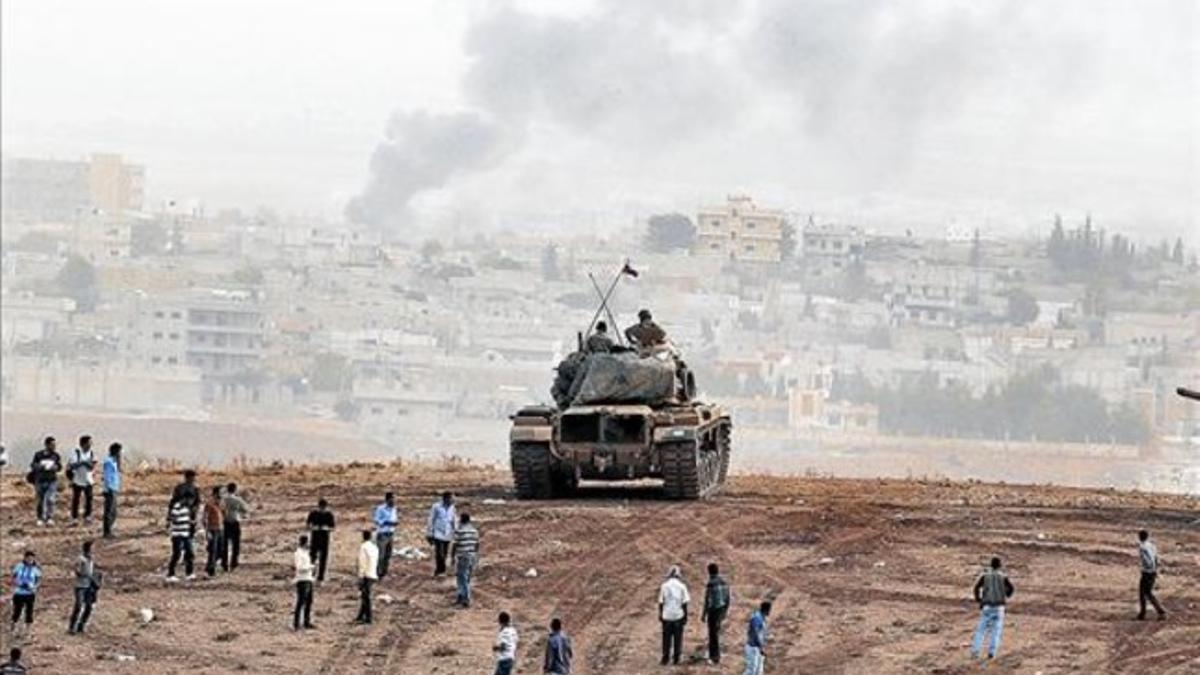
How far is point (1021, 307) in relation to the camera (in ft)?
431

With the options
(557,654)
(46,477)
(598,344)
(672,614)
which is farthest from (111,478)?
(557,654)

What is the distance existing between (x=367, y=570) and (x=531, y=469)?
36.1 ft

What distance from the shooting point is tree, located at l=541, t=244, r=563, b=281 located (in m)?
139

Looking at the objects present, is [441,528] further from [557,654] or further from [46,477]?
[557,654]

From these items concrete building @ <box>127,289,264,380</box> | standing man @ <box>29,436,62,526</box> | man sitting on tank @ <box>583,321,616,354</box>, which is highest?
concrete building @ <box>127,289,264,380</box>

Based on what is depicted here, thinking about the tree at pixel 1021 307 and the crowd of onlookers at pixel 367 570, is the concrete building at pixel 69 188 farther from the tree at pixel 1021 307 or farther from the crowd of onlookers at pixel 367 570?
the crowd of onlookers at pixel 367 570

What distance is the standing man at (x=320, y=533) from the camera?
3688 centimetres

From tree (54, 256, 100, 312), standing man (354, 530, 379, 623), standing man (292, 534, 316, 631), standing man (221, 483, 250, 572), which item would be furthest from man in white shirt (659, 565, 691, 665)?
tree (54, 256, 100, 312)

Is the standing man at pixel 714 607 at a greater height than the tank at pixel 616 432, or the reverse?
the tank at pixel 616 432

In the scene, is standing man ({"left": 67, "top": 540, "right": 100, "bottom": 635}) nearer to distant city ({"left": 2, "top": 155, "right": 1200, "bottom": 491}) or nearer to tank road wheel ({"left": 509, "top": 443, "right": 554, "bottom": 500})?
tank road wheel ({"left": 509, "top": 443, "right": 554, "bottom": 500})

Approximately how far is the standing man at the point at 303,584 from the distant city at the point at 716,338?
240 ft

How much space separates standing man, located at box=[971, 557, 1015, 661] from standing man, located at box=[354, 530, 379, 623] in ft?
25.1

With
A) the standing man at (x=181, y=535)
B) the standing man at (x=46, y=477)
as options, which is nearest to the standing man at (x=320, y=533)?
the standing man at (x=181, y=535)

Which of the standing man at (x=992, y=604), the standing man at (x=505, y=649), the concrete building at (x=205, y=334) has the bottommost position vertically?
the standing man at (x=505, y=649)
